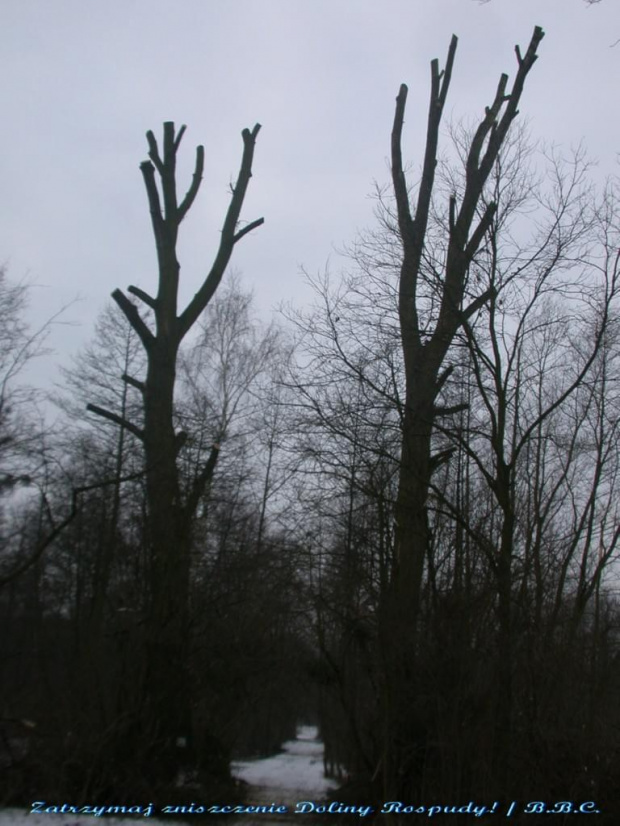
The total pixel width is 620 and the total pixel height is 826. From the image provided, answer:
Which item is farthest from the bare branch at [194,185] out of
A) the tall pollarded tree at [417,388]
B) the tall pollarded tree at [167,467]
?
the tall pollarded tree at [417,388]

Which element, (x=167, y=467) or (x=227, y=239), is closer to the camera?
(x=167, y=467)

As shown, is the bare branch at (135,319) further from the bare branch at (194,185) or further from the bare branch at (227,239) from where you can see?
the bare branch at (194,185)

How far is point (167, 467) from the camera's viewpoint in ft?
42.2

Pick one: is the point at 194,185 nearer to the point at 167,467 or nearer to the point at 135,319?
the point at 135,319

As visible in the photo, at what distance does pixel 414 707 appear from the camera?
32.1 feet

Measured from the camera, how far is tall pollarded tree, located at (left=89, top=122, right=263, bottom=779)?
1166 centimetres

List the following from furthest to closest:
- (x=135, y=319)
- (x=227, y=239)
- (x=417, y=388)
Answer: (x=227, y=239) → (x=135, y=319) → (x=417, y=388)

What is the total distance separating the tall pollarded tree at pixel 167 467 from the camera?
1166 centimetres

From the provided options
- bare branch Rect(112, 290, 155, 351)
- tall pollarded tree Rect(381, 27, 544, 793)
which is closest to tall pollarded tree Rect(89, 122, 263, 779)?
bare branch Rect(112, 290, 155, 351)

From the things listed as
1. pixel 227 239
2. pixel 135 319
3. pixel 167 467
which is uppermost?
pixel 227 239

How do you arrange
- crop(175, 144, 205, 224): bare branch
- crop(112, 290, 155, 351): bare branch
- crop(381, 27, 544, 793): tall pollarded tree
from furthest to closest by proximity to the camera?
crop(175, 144, 205, 224): bare branch, crop(112, 290, 155, 351): bare branch, crop(381, 27, 544, 793): tall pollarded tree

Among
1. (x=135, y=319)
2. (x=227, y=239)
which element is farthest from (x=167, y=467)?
(x=227, y=239)

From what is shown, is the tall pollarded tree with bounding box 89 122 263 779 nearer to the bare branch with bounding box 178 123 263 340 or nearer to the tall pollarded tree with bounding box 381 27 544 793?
the bare branch with bounding box 178 123 263 340

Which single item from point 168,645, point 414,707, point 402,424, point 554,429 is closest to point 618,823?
point 414,707
